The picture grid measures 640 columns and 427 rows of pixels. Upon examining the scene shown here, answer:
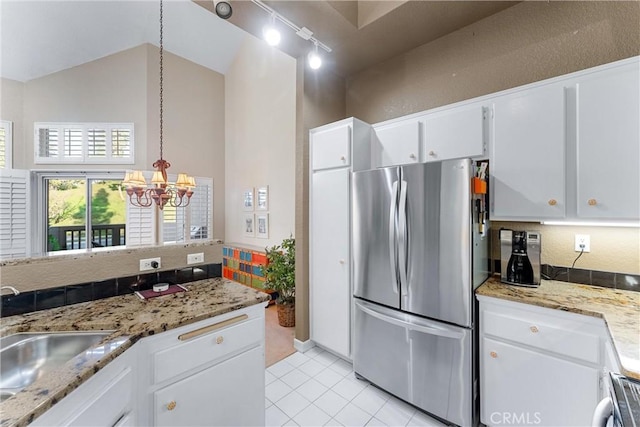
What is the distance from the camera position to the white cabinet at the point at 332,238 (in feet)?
7.80

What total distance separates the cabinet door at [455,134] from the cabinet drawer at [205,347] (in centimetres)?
181

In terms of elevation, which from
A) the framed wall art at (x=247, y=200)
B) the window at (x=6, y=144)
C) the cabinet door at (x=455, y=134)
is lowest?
the framed wall art at (x=247, y=200)

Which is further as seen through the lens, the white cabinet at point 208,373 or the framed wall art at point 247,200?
the framed wall art at point 247,200

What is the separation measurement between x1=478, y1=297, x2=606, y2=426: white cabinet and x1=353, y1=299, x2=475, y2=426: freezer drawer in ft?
0.45

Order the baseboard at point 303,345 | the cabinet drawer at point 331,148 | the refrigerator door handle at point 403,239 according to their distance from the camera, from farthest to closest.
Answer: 1. the baseboard at point 303,345
2. the cabinet drawer at point 331,148
3. the refrigerator door handle at point 403,239

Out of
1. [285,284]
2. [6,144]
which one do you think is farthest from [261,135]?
[6,144]

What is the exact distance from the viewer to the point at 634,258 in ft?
5.49

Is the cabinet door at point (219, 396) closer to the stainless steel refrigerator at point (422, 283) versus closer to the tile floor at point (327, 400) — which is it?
the tile floor at point (327, 400)

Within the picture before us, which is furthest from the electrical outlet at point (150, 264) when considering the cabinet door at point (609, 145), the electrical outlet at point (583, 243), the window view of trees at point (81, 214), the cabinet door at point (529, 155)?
the window view of trees at point (81, 214)

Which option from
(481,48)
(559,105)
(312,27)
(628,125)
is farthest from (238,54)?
(628,125)

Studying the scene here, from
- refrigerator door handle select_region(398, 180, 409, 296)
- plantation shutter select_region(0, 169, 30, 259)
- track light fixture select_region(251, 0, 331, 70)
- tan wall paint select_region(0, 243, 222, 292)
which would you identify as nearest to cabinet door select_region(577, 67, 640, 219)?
refrigerator door handle select_region(398, 180, 409, 296)

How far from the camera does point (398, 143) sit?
232 centimetres

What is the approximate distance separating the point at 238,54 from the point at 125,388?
19.2 ft

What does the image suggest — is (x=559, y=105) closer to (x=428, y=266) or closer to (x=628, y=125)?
(x=628, y=125)
